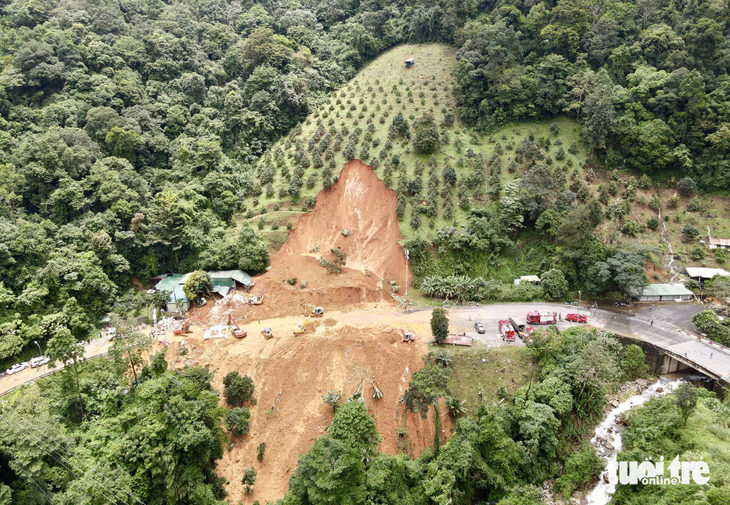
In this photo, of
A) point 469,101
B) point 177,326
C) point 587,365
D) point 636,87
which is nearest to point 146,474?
point 177,326

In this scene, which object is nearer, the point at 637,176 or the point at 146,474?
the point at 146,474

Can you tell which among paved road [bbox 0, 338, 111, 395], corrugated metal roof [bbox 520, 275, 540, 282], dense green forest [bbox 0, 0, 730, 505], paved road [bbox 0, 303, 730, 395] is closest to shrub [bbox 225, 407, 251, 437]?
dense green forest [bbox 0, 0, 730, 505]

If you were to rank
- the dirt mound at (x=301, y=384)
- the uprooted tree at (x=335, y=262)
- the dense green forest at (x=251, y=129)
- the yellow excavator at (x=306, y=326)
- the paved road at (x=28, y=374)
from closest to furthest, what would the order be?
1. the dirt mound at (x=301, y=384)
2. the paved road at (x=28, y=374)
3. the yellow excavator at (x=306, y=326)
4. the dense green forest at (x=251, y=129)
5. the uprooted tree at (x=335, y=262)

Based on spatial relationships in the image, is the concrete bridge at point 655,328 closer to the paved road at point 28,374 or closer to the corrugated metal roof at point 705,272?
the corrugated metal roof at point 705,272

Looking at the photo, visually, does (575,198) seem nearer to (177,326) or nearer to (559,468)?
(559,468)

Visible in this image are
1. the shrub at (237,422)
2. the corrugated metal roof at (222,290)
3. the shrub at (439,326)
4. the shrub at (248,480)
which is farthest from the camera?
the corrugated metal roof at (222,290)

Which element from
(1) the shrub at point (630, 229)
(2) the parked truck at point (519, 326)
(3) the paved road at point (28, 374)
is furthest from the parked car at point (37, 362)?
(1) the shrub at point (630, 229)

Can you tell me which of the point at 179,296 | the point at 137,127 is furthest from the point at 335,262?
the point at 137,127
